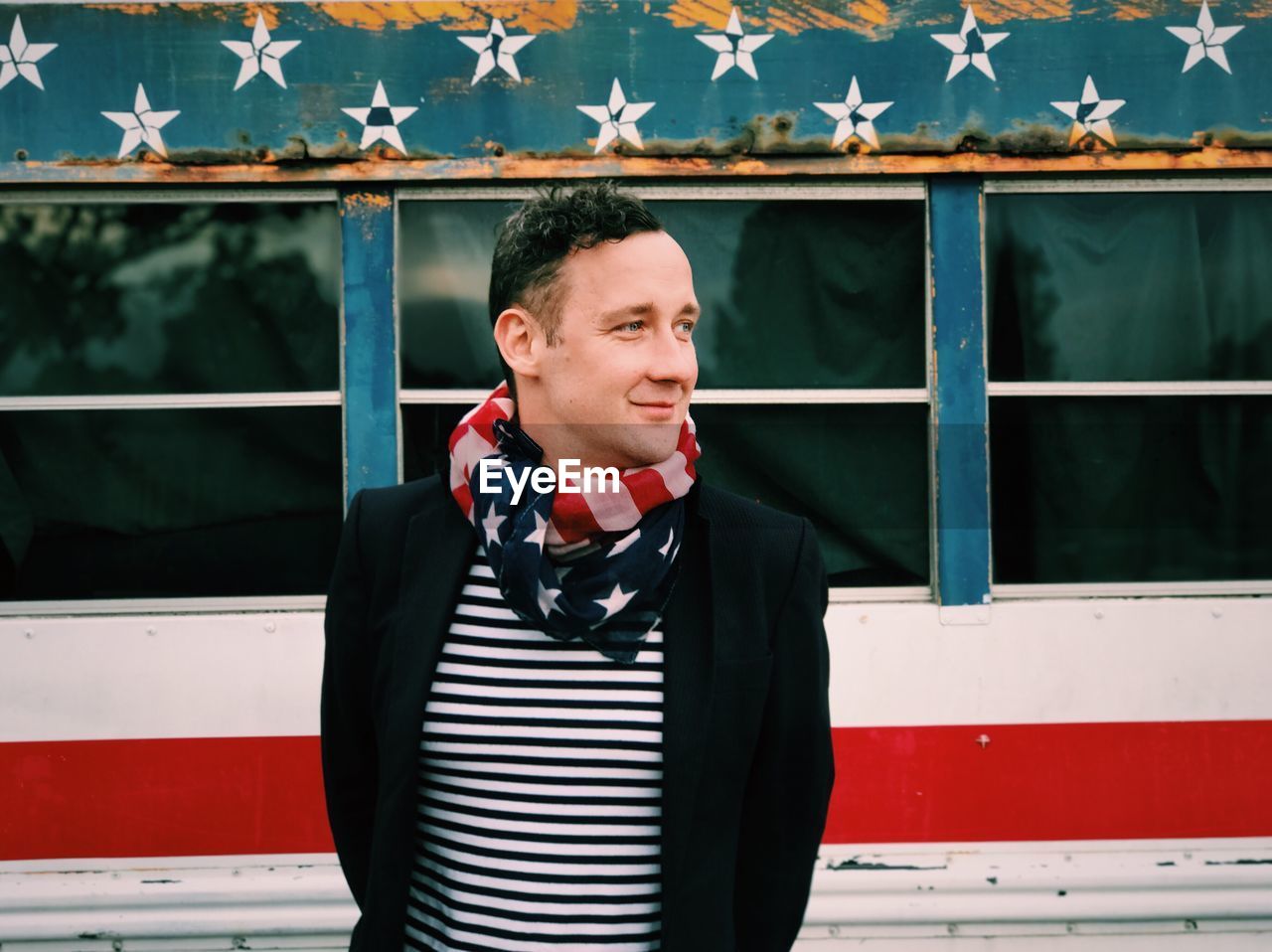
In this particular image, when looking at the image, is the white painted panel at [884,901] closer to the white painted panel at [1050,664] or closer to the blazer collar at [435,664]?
the white painted panel at [1050,664]

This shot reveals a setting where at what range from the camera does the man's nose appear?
1.15 metres

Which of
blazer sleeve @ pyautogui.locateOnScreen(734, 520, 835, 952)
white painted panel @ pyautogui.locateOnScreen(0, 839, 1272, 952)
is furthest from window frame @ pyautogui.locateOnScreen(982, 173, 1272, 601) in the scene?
blazer sleeve @ pyautogui.locateOnScreen(734, 520, 835, 952)

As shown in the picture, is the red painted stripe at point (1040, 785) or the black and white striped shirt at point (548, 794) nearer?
the black and white striped shirt at point (548, 794)

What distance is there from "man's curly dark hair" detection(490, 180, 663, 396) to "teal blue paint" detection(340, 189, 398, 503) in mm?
1126

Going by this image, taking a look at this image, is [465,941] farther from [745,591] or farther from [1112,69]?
[1112,69]

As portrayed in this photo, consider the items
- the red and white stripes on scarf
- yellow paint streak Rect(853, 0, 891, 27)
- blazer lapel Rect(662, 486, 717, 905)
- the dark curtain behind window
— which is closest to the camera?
blazer lapel Rect(662, 486, 717, 905)

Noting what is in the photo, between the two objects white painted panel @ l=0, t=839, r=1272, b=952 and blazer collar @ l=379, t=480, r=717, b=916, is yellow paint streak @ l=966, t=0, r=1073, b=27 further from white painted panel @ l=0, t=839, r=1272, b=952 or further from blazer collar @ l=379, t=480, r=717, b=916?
white painted panel @ l=0, t=839, r=1272, b=952

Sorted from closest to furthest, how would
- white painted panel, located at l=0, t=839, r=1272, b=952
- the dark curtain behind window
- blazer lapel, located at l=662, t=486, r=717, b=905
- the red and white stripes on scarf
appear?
blazer lapel, located at l=662, t=486, r=717, b=905
the red and white stripes on scarf
white painted panel, located at l=0, t=839, r=1272, b=952
the dark curtain behind window

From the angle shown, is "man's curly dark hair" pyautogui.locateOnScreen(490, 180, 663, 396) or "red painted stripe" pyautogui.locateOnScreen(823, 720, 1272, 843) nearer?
"man's curly dark hair" pyautogui.locateOnScreen(490, 180, 663, 396)

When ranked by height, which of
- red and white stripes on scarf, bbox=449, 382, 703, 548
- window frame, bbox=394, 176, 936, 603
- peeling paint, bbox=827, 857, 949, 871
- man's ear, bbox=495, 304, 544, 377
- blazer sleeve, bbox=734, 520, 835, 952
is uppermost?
window frame, bbox=394, 176, 936, 603

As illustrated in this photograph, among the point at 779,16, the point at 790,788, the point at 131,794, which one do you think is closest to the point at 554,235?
the point at 790,788

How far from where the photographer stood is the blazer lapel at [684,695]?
3.54 ft

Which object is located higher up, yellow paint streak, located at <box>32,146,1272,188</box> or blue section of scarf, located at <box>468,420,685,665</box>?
yellow paint streak, located at <box>32,146,1272,188</box>

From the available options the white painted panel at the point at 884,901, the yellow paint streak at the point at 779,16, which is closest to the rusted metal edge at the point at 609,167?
the yellow paint streak at the point at 779,16
